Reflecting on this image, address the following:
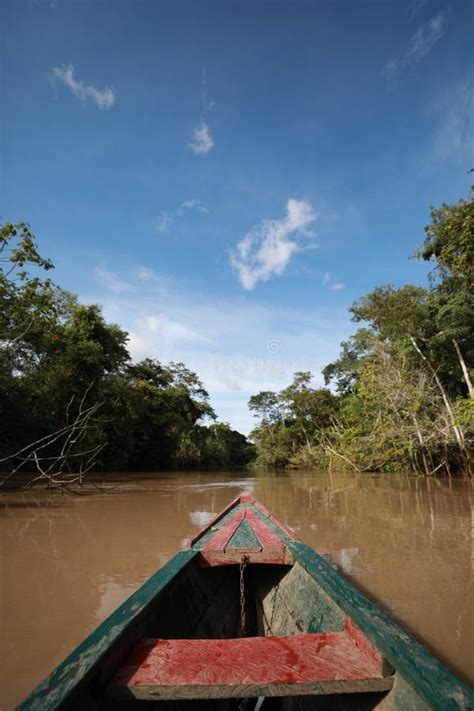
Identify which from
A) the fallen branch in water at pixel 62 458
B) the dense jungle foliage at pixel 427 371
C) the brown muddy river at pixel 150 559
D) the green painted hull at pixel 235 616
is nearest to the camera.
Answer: the green painted hull at pixel 235 616

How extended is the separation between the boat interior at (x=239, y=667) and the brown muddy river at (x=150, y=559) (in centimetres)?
71

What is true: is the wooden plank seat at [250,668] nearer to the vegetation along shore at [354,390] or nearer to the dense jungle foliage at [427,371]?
the vegetation along shore at [354,390]

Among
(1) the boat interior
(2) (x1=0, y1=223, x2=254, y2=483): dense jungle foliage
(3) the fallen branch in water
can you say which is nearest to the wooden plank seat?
(1) the boat interior

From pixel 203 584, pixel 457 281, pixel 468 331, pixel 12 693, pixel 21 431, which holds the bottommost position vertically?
pixel 12 693

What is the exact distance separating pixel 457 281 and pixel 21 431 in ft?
59.6

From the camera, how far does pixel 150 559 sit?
382cm

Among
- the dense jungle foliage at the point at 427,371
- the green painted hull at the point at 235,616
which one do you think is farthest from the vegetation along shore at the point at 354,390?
the green painted hull at the point at 235,616

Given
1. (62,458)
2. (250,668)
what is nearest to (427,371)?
(62,458)

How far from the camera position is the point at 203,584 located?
95.7 inches

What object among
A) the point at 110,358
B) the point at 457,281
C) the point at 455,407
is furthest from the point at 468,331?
the point at 110,358

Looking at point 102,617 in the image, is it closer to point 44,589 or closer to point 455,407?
point 44,589

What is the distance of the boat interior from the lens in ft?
4.01

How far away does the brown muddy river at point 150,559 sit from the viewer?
224cm

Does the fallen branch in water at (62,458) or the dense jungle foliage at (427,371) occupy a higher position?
the dense jungle foliage at (427,371)
